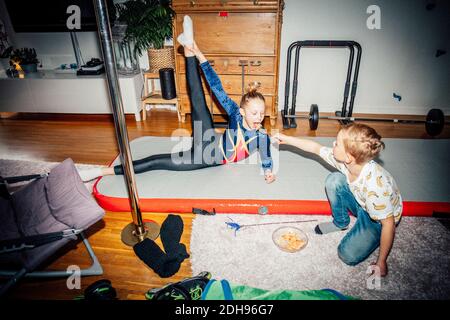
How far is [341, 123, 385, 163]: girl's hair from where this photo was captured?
1.44 m

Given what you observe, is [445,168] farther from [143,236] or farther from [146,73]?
[146,73]

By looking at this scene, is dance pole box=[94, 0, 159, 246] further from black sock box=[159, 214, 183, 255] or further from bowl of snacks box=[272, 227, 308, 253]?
bowl of snacks box=[272, 227, 308, 253]

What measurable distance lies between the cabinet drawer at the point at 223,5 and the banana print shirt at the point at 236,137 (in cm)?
123

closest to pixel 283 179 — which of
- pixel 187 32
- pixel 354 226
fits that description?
pixel 354 226

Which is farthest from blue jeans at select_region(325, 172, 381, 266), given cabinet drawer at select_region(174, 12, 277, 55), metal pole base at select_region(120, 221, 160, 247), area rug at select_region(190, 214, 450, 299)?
A: cabinet drawer at select_region(174, 12, 277, 55)

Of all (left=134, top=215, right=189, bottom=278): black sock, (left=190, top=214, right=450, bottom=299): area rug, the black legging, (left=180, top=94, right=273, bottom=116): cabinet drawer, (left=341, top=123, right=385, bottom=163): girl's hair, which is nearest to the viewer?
(left=341, top=123, right=385, bottom=163): girl's hair

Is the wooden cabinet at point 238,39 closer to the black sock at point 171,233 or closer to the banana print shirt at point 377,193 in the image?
the black sock at point 171,233

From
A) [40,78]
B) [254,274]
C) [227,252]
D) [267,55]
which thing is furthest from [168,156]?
[40,78]

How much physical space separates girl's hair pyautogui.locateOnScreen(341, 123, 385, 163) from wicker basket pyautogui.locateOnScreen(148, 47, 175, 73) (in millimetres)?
2812

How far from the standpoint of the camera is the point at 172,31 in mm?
3301

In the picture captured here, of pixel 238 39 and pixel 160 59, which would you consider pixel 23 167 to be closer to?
pixel 160 59

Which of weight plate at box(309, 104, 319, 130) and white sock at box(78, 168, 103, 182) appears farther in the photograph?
weight plate at box(309, 104, 319, 130)

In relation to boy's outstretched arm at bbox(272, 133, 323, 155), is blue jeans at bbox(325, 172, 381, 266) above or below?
below

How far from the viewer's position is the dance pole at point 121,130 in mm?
1333
